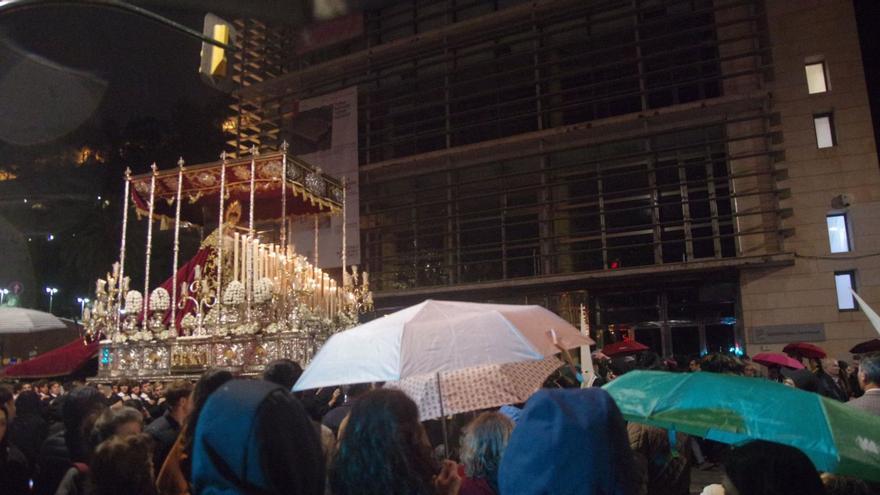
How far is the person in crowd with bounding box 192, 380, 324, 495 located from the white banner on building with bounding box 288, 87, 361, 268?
69.5 feet

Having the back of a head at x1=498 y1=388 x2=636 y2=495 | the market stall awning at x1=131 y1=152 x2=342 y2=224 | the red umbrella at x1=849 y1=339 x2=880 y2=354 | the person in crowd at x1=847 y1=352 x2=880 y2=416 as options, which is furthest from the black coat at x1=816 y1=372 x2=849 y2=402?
the market stall awning at x1=131 y1=152 x2=342 y2=224

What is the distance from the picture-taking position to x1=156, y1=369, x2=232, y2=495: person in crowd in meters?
3.20

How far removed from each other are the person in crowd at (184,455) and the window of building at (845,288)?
60.6 feet

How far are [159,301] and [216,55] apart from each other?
5349 millimetres

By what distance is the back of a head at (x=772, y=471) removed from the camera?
2.11 meters

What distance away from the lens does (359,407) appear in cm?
233

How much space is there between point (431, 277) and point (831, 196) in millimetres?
12496

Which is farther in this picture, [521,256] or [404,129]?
[404,129]

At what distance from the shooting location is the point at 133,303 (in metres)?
11.6

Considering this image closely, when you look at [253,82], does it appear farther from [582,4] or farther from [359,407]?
[359,407]

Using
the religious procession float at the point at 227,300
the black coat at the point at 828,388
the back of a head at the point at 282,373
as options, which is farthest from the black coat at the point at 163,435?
the black coat at the point at 828,388

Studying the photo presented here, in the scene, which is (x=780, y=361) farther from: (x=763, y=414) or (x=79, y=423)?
(x=79, y=423)

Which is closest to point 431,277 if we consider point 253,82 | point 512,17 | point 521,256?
point 521,256

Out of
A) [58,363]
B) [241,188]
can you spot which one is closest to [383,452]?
[241,188]
